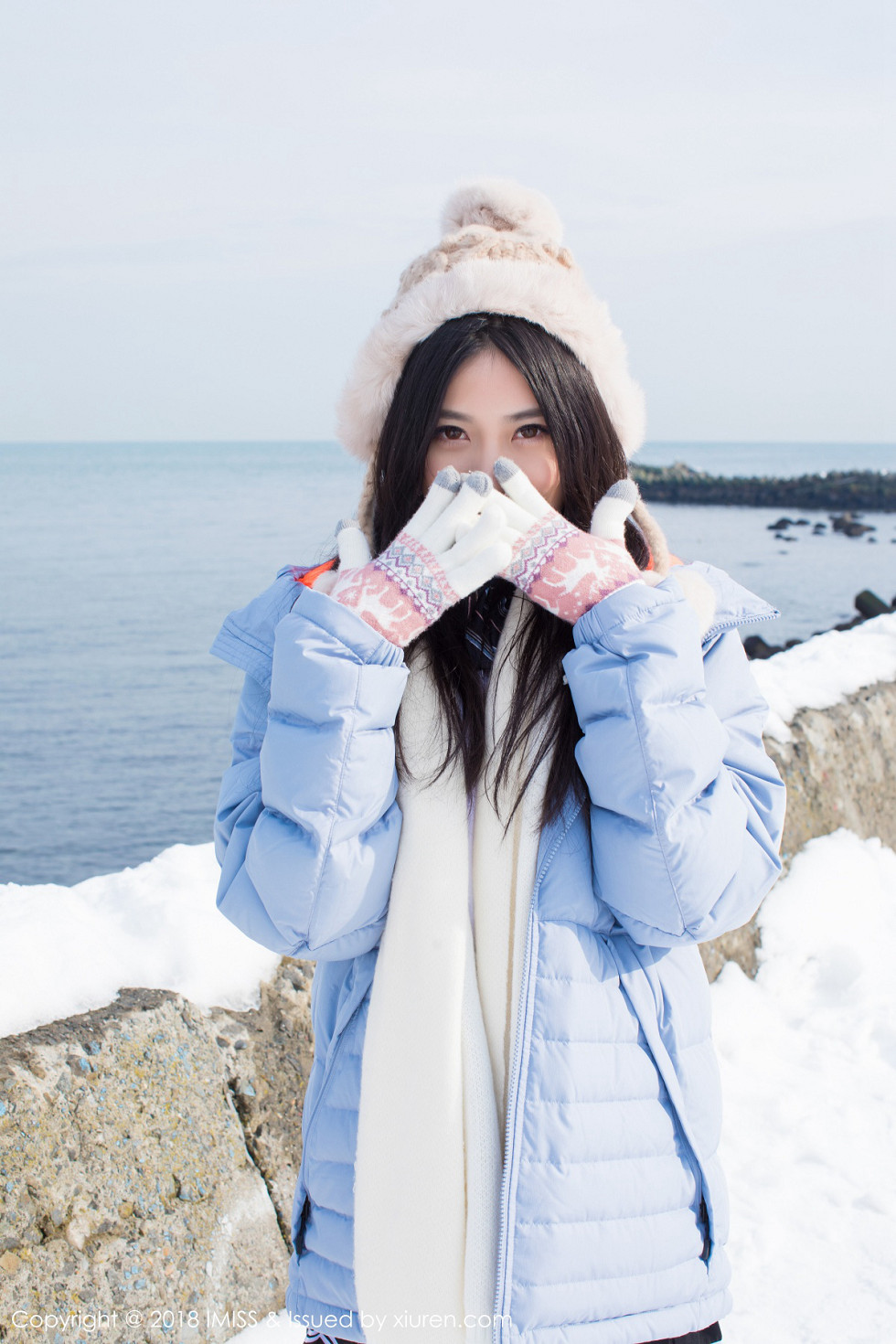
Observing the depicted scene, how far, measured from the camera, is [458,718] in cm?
161

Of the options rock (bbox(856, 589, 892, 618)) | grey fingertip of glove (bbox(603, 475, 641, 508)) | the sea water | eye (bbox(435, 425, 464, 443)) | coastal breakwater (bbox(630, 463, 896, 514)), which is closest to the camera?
grey fingertip of glove (bbox(603, 475, 641, 508))

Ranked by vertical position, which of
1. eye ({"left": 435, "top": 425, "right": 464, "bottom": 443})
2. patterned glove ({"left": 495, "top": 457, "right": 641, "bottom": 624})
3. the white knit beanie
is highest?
the white knit beanie

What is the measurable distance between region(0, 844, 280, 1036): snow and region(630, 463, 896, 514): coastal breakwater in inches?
1553

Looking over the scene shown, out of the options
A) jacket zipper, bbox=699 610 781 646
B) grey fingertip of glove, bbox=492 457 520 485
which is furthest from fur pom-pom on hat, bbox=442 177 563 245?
jacket zipper, bbox=699 610 781 646

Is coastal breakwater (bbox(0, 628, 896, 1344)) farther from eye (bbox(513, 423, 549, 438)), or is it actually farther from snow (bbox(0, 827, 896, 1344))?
eye (bbox(513, 423, 549, 438))

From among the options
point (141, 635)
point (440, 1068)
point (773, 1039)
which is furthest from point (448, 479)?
point (141, 635)

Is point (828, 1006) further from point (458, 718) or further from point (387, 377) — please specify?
point (387, 377)

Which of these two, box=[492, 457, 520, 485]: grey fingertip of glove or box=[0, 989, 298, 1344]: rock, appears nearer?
box=[492, 457, 520, 485]: grey fingertip of glove

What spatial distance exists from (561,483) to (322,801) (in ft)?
2.38

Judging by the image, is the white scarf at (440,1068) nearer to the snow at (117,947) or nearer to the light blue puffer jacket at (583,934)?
the light blue puffer jacket at (583,934)

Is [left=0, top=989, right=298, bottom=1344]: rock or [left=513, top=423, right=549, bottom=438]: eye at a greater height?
[left=513, top=423, right=549, bottom=438]: eye

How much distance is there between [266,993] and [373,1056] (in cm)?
96

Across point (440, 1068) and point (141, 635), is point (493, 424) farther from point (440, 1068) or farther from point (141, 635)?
point (141, 635)

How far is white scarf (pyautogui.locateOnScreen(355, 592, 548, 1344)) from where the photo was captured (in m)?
1.36
